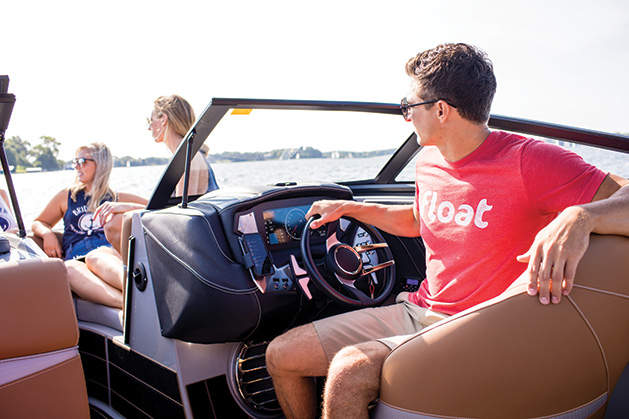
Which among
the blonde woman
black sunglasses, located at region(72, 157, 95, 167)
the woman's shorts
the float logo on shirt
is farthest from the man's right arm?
black sunglasses, located at region(72, 157, 95, 167)

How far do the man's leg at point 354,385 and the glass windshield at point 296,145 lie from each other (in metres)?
0.94

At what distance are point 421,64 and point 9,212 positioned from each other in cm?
313

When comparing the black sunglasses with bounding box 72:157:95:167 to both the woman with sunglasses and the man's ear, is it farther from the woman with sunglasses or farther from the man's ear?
the man's ear

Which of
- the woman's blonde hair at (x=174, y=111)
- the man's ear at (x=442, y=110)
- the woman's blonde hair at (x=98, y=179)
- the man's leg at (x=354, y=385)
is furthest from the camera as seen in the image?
the woman's blonde hair at (x=98, y=179)

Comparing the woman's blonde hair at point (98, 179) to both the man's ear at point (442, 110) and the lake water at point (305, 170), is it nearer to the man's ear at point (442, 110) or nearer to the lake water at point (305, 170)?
the lake water at point (305, 170)

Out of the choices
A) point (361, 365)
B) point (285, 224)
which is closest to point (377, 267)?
point (285, 224)

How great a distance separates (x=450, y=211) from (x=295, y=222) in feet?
2.18

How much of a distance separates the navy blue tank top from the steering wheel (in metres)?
1.87

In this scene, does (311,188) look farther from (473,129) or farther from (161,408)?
(161,408)

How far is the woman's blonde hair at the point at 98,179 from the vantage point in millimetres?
3379

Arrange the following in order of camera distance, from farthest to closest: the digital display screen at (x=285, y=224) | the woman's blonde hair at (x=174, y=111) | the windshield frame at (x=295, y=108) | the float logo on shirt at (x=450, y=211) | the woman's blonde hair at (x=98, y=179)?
the woman's blonde hair at (x=98, y=179)
the woman's blonde hair at (x=174, y=111)
the digital display screen at (x=285, y=224)
the windshield frame at (x=295, y=108)
the float logo on shirt at (x=450, y=211)

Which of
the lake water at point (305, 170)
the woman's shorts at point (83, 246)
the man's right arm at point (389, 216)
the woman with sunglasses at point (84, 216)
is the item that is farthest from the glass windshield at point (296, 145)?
the woman's shorts at point (83, 246)

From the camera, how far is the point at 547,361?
1090 mm

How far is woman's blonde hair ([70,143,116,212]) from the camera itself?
338 cm
